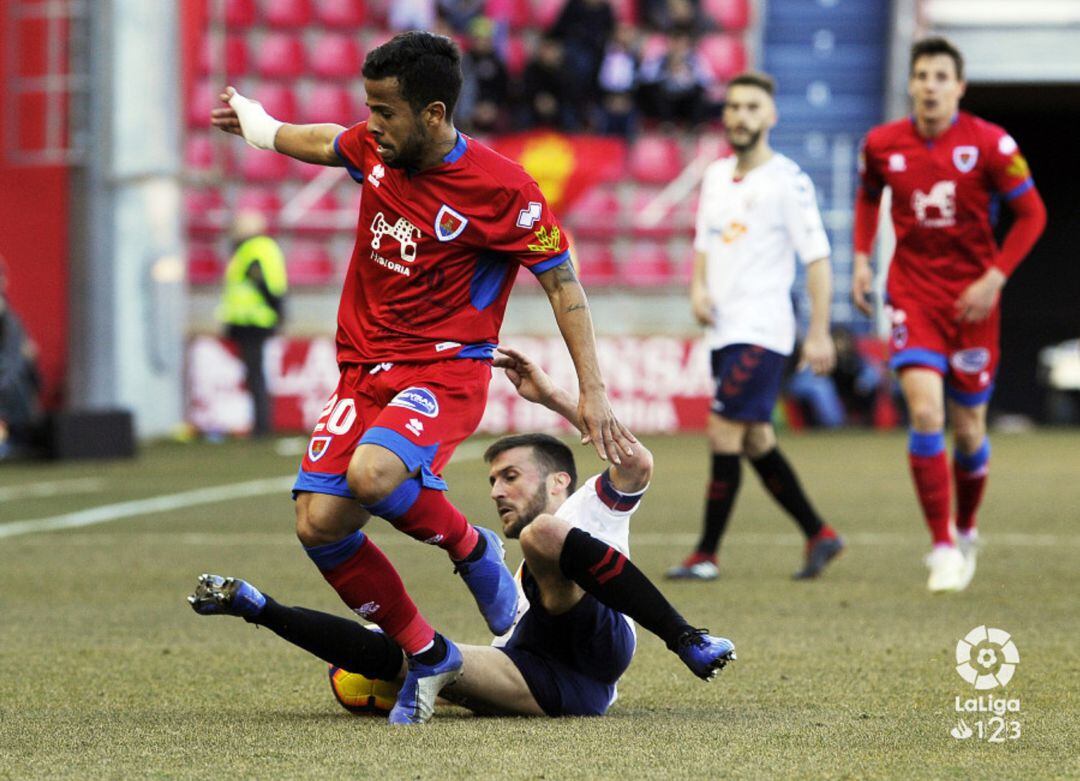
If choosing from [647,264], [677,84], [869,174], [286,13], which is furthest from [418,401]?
[286,13]

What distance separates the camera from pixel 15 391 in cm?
1390

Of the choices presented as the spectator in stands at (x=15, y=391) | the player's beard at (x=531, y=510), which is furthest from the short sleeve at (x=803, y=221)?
the spectator in stands at (x=15, y=391)

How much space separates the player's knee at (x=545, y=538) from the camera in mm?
4293

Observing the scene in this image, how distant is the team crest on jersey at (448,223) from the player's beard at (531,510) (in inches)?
25.9

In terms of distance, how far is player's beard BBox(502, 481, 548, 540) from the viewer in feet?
15.1

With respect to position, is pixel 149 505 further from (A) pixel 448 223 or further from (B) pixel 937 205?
(A) pixel 448 223

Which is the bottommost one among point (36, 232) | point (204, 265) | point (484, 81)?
point (204, 265)

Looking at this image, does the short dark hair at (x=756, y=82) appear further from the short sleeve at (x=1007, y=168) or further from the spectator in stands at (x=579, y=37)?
the spectator in stands at (x=579, y=37)

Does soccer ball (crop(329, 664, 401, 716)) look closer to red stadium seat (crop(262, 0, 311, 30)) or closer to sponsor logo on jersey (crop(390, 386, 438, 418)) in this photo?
sponsor logo on jersey (crop(390, 386, 438, 418))

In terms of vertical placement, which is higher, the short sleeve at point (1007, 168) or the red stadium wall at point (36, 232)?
the short sleeve at point (1007, 168)

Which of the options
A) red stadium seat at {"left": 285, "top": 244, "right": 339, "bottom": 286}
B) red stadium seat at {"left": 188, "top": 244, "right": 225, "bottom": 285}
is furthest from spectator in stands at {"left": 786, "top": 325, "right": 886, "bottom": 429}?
red stadium seat at {"left": 188, "top": 244, "right": 225, "bottom": 285}

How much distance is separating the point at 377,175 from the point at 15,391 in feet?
32.8

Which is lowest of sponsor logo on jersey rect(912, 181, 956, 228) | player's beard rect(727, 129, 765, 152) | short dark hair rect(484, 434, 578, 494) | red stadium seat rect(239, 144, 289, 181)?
red stadium seat rect(239, 144, 289, 181)

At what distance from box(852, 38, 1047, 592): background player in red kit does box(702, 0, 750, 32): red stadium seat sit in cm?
1378
